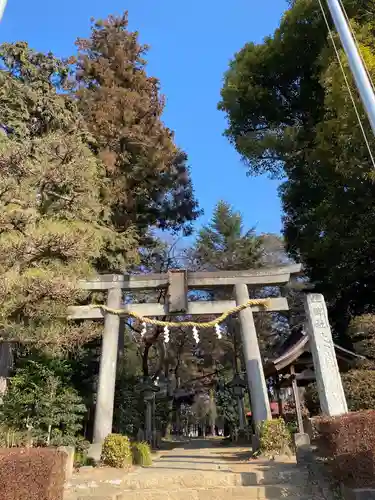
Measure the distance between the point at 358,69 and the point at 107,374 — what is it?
374 inches

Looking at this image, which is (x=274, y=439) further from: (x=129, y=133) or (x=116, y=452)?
(x=129, y=133)

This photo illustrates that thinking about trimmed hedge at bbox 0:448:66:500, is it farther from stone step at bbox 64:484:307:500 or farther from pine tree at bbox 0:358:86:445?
pine tree at bbox 0:358:86:445

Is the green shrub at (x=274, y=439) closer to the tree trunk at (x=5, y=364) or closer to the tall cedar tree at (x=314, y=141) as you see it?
the tall cedar tree at (x=314, y=141)

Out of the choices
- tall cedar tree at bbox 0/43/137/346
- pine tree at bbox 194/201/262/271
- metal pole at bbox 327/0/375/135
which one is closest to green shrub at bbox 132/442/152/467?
tall cedar tree at bbox 0/43/137/346

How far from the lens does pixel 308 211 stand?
54.2 ft

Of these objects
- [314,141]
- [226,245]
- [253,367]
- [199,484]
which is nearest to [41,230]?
[199,484]

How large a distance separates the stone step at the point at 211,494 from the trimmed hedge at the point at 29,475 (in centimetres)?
154

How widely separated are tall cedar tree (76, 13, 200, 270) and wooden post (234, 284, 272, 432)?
24.4ft

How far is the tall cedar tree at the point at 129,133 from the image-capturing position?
57.9 feet

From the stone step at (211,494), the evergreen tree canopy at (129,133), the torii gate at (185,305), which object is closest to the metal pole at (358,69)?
the stone step at (211,494)

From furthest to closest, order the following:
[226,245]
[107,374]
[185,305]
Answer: [226,245] → [185,305] → [107,374]

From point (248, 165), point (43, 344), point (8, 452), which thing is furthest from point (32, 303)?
point (248, 165)

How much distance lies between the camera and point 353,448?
231 inches

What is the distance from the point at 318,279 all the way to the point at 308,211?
2.81 m
